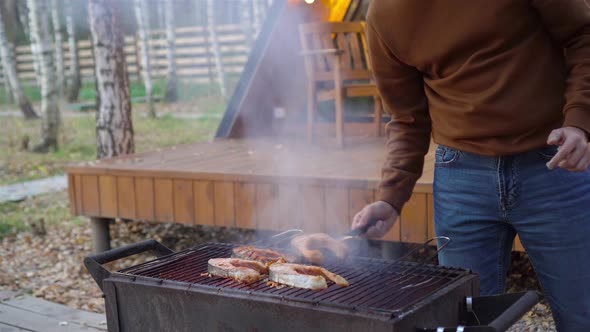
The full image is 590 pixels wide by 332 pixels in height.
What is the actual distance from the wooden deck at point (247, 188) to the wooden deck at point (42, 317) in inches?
37.8

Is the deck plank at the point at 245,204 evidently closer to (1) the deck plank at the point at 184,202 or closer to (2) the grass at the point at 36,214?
(1) the deck plank at the point at 184,202

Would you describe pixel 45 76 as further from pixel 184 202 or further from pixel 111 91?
pixel 184 202

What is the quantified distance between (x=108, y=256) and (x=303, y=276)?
70cm

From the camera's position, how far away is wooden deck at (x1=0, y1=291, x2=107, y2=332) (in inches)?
154

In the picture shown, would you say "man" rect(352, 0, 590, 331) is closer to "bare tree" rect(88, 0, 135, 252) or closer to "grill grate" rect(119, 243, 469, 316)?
"grill grate" rect(119, 243, 469, 316)

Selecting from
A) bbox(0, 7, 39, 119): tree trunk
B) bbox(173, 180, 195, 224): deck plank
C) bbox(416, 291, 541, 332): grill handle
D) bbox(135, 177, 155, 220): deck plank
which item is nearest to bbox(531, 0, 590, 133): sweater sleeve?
bbox(416, 291, 541, 332): grill handle

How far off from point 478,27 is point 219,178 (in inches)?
116

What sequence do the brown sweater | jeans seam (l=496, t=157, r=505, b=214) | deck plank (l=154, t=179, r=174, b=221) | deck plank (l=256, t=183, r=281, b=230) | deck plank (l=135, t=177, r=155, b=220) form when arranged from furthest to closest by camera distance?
deck plank (l=135, t=177, r=155, b=220), deck plank (l=154, t=179, r=174, b=221), deck plank (l=256, t=183, r=281, b=230), jeans seam (l=496, t=157, r=505, b=214), the brown sweater

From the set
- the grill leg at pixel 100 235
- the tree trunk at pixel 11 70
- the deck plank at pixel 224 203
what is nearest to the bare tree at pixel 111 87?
the grill leg at pixel 100 235

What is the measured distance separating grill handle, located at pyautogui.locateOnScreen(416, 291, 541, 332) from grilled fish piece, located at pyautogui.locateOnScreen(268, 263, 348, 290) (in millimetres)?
316

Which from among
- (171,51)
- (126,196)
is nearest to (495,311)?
(126,196)

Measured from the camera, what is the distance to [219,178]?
466 cm

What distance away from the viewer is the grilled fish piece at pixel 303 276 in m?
1.93

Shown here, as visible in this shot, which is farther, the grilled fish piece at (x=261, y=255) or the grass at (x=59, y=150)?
the grass at (x=59, y=150)
